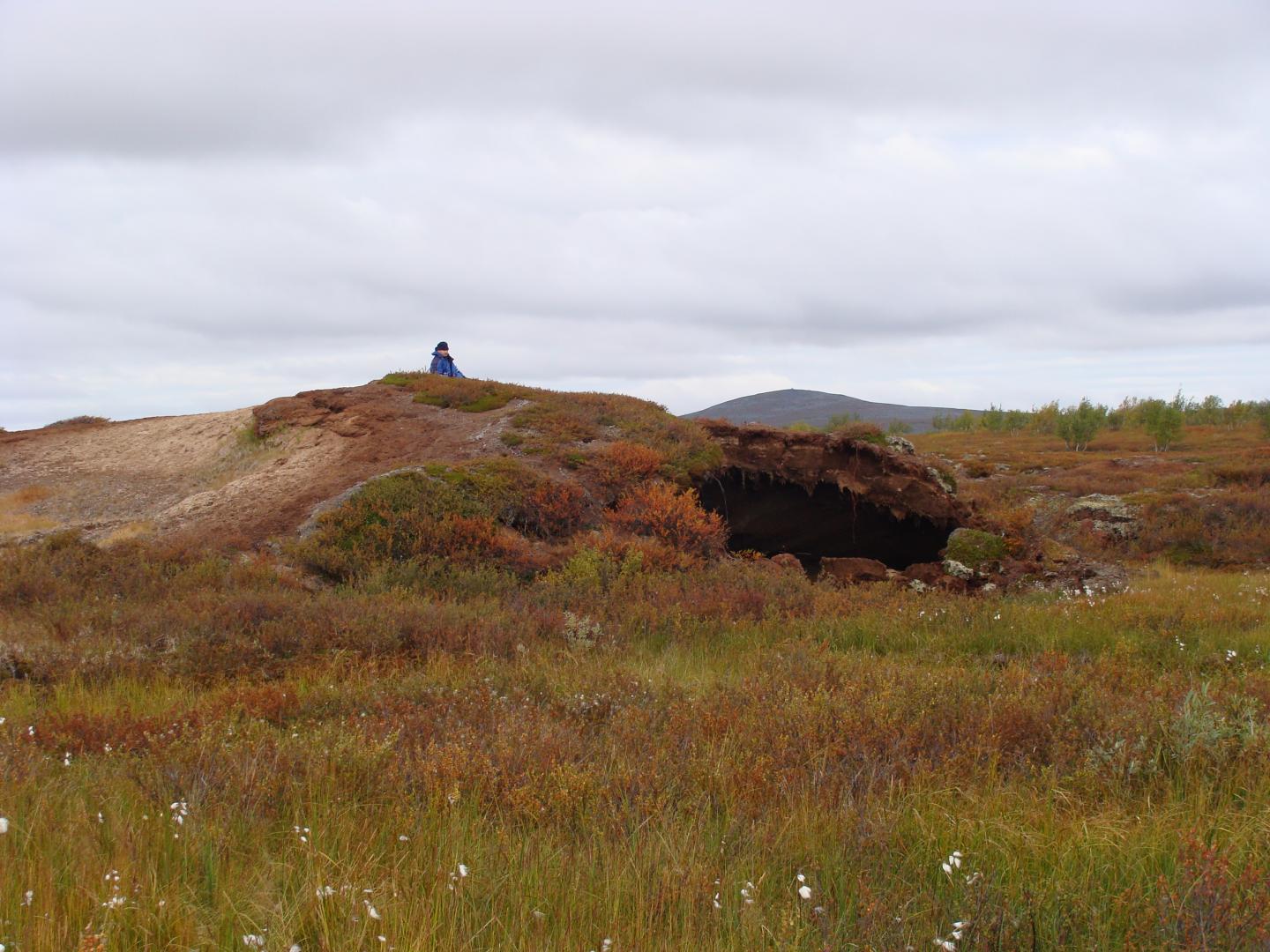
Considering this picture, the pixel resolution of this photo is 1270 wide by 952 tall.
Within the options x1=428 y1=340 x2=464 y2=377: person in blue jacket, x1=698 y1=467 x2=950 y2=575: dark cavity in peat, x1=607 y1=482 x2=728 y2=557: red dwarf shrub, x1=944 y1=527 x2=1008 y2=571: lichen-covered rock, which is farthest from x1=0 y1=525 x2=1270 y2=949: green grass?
x1=428 y1=340 x2=464 y2=377: person in blue jacket

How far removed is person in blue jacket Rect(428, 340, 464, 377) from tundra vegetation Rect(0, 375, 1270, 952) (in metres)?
11.7

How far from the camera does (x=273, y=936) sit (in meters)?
2.79

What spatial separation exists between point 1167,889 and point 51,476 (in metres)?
21.6

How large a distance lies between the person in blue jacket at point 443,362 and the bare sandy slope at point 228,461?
7.68 feet

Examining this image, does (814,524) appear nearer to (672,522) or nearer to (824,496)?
(824,496)

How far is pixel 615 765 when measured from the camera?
446 cm

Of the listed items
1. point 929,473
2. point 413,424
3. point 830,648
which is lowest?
point 830,648

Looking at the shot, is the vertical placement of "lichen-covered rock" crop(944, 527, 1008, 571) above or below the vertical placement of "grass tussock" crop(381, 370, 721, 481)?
below

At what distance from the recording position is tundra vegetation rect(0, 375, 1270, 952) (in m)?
2.96

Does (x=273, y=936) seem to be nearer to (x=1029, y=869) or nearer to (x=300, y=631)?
(x=1029, y=869)

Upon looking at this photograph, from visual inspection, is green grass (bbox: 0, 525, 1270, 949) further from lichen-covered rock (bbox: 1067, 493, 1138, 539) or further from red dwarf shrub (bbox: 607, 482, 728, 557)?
lichen-covered rock (bbox: 1067, 493, 1138, 539)

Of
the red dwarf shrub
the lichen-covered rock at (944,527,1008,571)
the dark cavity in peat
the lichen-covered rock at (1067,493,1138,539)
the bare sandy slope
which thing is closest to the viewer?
the red dwarf shrub

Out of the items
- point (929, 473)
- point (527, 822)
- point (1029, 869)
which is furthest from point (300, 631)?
point (929, 473)

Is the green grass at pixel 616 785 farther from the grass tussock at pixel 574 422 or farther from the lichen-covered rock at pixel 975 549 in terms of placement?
the lichen-covered rock at pixel 975 549
